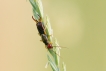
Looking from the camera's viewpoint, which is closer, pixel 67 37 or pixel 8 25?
pixel 67 37

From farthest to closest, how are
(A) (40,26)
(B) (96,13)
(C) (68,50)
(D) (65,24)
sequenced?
(B) (96,13), (C) (68,50), (D) (65,24), (A) (40,26)

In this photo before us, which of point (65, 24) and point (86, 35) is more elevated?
point (65, 24)

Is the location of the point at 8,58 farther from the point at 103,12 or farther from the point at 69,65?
→ the point at 103,12

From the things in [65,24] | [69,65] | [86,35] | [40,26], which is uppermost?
[40,26]

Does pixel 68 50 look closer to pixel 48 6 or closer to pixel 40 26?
pixel 48 6

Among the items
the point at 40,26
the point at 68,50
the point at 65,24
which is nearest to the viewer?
the point at 40,26

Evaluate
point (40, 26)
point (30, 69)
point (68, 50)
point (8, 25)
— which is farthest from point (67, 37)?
point (40, 26)
